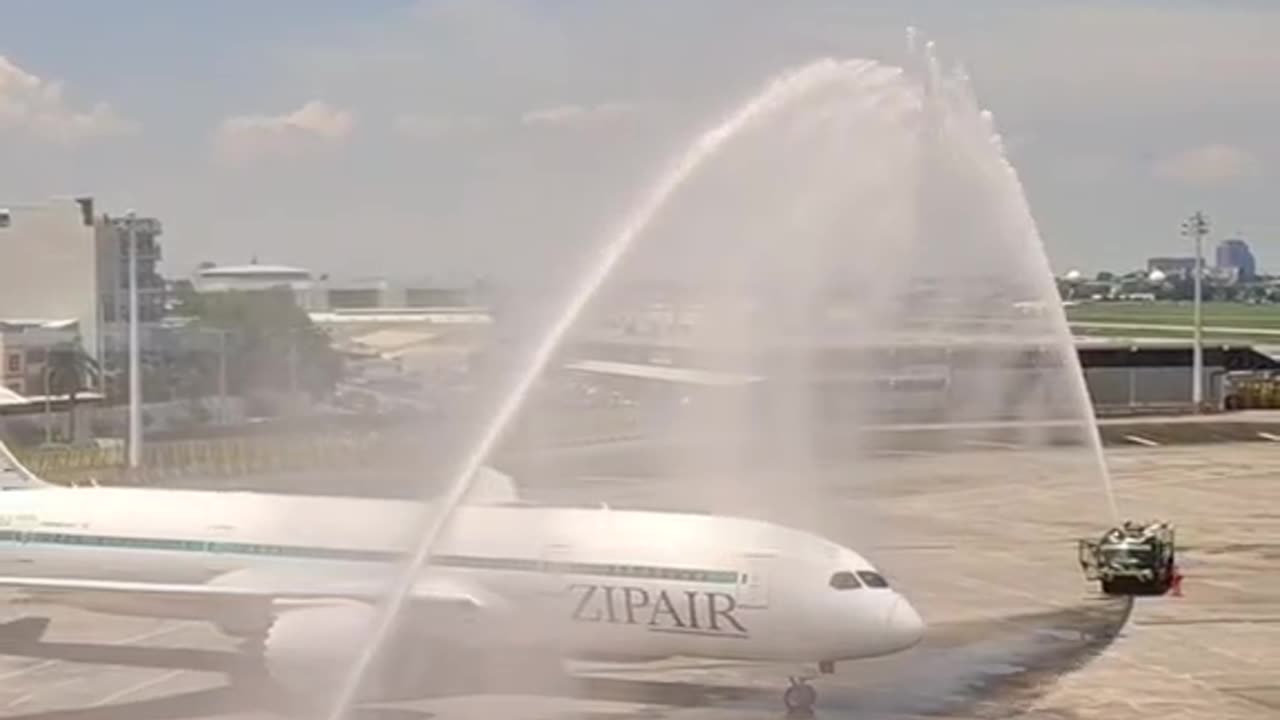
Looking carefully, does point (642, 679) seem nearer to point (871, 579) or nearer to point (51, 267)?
point (871, 579)

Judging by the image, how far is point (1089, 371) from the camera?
137125mm

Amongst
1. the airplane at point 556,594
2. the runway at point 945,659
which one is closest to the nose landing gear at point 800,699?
the airplane at point 556,594

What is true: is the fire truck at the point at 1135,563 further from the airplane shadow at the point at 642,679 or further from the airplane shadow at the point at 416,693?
the airplane shadow at the point at 416,693

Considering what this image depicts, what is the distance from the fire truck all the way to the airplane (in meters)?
17.9

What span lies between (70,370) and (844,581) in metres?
85.6

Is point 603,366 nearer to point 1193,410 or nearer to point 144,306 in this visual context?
point 144,306

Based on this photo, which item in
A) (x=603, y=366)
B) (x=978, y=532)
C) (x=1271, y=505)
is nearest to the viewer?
(x=978, y=532)

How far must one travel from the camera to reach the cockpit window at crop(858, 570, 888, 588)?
36.1 meters

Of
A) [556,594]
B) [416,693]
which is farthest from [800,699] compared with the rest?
[416,693]

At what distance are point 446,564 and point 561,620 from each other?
267cm

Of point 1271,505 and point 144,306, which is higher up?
point 144,306

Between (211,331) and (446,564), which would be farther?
(211,331)

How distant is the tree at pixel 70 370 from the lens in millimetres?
108062

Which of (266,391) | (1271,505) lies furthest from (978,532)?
(266,391)
